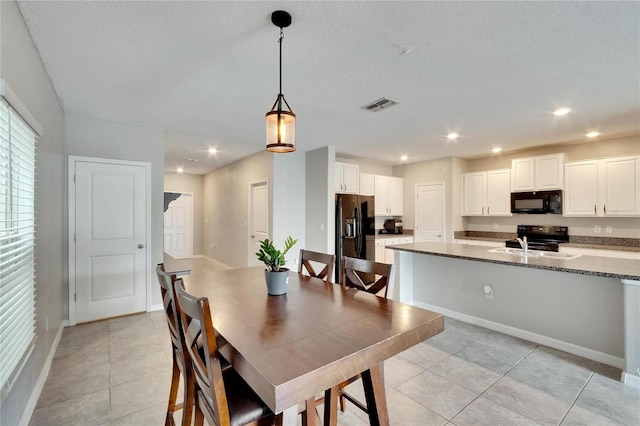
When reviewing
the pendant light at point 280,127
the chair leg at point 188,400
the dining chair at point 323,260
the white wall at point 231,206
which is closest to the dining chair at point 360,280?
the dining chair at point 323,260

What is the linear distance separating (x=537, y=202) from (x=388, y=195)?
8.65 feet

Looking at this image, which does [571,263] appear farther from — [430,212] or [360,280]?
[430,212]

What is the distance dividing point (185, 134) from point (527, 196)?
18.4ft

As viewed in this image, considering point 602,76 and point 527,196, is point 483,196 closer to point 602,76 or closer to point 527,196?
point 527,196

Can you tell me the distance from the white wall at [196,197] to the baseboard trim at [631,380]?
28.3 feet

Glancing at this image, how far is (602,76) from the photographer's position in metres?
2.52

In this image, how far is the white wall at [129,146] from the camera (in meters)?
3.53

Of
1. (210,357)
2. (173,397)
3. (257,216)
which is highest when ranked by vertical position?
(257,216)

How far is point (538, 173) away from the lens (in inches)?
197

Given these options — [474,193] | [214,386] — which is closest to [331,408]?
[214,386]

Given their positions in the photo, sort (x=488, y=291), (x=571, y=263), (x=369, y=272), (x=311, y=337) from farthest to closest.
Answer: (x=488, y=291)
(x=571, y=263)
(x=369, y=272)
(x=311, y=337)

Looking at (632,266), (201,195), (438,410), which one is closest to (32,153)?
(438,410)

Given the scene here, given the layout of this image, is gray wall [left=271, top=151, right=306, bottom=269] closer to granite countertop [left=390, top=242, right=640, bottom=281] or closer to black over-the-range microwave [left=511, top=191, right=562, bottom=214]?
granite countertop [left=390, top=242, right=640, bottom=281]

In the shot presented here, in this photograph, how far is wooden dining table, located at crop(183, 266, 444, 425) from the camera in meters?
0.97
